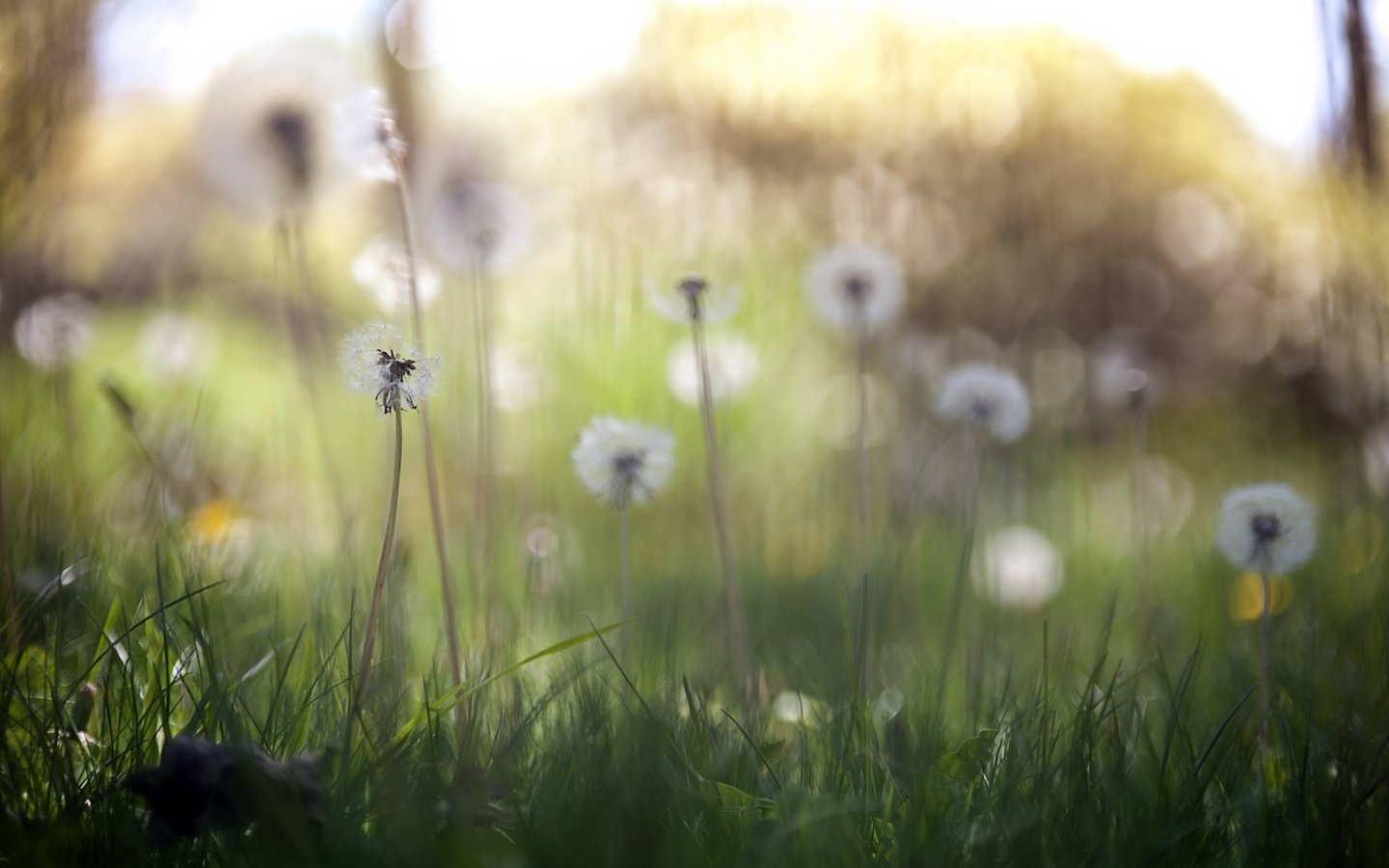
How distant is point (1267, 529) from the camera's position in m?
Result: 1.33

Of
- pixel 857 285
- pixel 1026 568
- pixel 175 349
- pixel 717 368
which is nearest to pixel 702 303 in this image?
pixel 857 285

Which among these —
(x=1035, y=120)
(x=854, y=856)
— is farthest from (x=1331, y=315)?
(x=1035, y=120)

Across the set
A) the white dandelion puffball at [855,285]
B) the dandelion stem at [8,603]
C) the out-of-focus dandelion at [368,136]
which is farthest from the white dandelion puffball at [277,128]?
the white dandelion puffball at [855,285]

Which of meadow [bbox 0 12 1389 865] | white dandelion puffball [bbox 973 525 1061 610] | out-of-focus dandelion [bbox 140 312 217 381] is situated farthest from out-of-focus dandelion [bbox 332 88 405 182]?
out-of-focus dandelion [bbox 140 312 217 381]

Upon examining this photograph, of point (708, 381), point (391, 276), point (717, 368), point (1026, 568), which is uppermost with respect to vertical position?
point (391, 276)

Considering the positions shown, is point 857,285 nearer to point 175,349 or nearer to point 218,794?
point 218,794

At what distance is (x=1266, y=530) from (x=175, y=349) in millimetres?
2608

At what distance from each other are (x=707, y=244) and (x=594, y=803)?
2.85 m

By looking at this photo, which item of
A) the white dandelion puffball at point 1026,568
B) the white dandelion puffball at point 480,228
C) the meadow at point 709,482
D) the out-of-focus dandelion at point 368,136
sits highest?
the out-of-focus dandelion at point 368,136

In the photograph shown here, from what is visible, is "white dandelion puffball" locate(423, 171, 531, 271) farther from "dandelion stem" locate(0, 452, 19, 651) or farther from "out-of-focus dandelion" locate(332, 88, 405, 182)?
"dandelion stem" locate(0, 452, 19, 651)

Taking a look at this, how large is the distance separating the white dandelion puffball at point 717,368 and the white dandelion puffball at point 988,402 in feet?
2.73

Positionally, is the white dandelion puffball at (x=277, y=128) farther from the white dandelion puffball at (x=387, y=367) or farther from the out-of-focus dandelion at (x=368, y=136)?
the white dandelion puffball at (x=387, y=367)

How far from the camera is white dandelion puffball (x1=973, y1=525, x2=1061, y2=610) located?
7.88 feet

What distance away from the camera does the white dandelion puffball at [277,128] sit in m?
1.78
